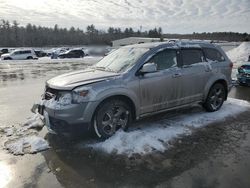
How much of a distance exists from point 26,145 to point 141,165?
7.52 feet

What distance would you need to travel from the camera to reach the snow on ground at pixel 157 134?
4734mm

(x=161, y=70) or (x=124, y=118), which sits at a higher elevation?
(x=161, y=70)

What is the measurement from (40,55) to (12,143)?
4523 cm

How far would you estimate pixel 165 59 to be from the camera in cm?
585

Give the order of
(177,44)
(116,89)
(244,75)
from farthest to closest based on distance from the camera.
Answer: (244,75)
(177,44)
(116,89)

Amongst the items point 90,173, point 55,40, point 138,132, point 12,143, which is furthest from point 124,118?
point 55,40

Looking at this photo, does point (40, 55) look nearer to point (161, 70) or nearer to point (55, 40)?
point (161, 70)

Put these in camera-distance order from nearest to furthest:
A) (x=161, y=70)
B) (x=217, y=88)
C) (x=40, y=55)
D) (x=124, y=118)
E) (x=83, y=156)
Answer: (x=83, y=156), (x=124, y=118), (x=161, y=70), (x=217, y=88), (x=40, y=55)

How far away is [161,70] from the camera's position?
5.68 meters

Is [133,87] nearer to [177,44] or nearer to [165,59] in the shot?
[165,59]

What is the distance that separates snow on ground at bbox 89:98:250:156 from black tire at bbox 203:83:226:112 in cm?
15

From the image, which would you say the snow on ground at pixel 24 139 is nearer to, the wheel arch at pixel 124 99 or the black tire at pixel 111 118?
the black tire at pixel 111 118

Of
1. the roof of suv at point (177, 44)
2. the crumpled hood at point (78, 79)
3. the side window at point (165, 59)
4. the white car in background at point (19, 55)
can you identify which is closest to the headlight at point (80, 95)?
the crumpled hood at point (78, 79)

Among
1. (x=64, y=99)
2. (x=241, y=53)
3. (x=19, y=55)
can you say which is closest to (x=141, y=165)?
(x=64, y=99)
